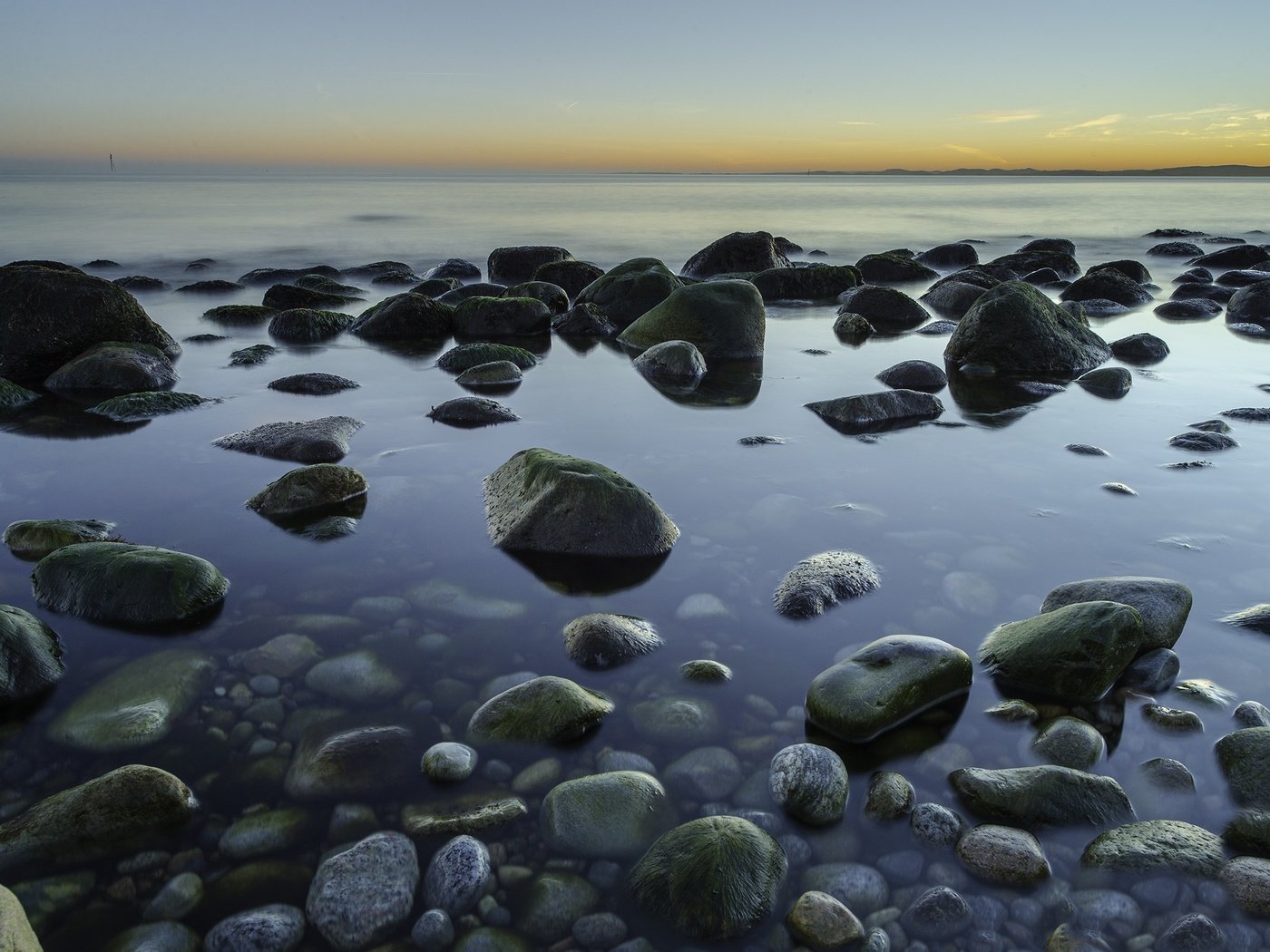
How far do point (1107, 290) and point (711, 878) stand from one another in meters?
15.2

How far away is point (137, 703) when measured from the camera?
3.17m

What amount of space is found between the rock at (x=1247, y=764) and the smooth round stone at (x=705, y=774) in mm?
1562

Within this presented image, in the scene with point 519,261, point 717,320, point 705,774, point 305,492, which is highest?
point 717,320

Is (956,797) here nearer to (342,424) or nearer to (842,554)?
(842,554)

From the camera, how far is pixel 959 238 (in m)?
31.0

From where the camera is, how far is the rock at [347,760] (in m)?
2.77

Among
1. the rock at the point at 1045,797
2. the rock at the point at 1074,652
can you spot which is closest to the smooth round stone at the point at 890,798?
the rock at the point at 1045,797

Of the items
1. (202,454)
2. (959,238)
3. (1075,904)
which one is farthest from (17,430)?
(959,238)

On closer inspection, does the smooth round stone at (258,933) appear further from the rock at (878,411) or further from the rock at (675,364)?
the rock at (675,364)

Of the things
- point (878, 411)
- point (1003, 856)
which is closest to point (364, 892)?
point (1003, 856)

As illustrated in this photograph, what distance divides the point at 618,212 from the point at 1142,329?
32521 mm

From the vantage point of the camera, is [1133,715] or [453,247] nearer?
[1133,715]

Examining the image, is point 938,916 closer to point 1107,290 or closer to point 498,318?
point 498,318

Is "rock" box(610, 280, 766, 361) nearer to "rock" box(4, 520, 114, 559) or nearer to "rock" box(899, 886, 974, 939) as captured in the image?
"rock" box(4, 520, 114, 559)
